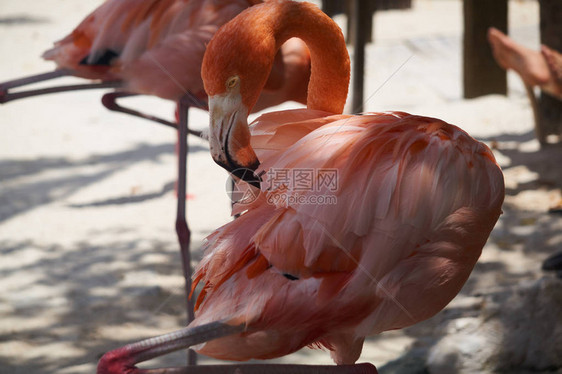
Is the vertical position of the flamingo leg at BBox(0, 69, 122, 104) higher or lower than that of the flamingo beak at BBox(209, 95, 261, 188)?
lower

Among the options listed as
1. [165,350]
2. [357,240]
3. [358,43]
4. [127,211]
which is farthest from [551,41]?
[165,350]

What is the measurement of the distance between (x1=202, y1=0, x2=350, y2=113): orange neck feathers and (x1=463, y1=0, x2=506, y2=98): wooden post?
14.5ft

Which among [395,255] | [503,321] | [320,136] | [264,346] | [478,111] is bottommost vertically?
[478,111]

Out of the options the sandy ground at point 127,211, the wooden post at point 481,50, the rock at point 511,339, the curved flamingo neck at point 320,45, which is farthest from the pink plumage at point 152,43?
the wooden post at point 481,50

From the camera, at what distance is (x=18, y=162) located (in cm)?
527

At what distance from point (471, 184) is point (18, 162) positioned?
4.35 meters

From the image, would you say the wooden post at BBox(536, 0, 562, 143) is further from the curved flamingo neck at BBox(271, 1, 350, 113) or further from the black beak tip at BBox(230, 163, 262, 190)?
the black beak tip at BBox(230, 163, 262, 190)

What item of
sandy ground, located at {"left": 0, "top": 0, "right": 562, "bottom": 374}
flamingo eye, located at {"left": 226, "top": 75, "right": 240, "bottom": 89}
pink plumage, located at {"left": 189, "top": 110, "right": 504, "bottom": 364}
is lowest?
sandy ground, located at {"left": 0, "top": 0, "right": 562, "bottom": 374}

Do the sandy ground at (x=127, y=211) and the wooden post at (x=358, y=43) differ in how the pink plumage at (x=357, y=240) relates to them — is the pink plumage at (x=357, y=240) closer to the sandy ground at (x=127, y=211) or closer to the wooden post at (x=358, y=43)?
the sandy ground at (x=127, y=211)

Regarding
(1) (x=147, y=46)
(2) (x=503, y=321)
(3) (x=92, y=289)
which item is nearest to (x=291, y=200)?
(2) (x=503, y=321)

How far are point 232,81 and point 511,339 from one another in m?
1.44

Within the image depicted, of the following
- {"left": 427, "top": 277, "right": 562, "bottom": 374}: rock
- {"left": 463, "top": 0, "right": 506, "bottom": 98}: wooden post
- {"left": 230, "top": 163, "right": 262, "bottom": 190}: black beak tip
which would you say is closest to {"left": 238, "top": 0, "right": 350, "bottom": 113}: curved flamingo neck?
{"left": 230, "top": 163, "right": 262, "bottom": 190}: black beak tip

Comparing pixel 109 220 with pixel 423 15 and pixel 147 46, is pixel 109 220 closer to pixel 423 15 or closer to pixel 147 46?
pixel 147 46

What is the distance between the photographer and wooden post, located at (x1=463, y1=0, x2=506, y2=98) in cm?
602
